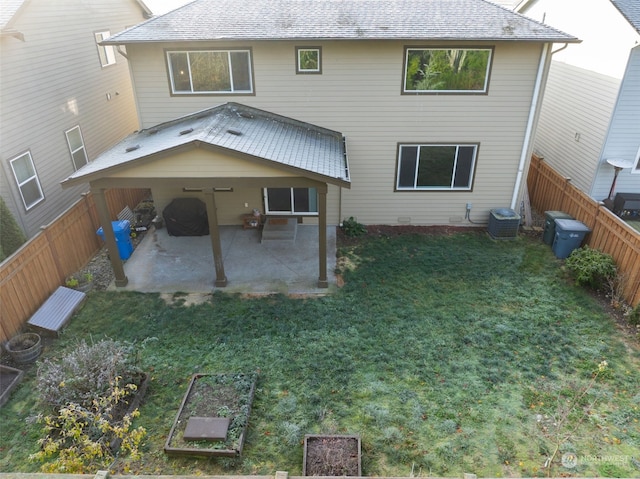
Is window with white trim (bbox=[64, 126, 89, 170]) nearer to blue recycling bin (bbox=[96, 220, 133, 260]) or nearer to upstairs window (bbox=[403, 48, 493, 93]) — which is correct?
blue recycling bin (bbox=[96, 220, 133, 260])

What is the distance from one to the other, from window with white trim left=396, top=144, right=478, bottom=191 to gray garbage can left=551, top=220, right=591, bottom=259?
8.99ft

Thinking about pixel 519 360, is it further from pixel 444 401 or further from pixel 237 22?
pixel 237 22

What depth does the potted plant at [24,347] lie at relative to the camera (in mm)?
8242

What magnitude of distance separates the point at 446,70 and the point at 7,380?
39.5 feet

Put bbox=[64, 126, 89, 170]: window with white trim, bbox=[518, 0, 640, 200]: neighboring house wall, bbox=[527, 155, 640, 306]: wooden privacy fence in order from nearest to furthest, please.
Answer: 1. bbox=[527, 155, 640, 306]: wooden privacy fence
2. bbox=[518, 0, 640, 200]: neighboring house wall
3. bbox=[64, 126, 89, 170]: window with white trim

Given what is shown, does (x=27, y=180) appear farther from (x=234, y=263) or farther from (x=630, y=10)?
(x=630, y=10)

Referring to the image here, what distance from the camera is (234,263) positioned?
11.6 metres

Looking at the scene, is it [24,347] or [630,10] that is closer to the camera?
[24,347]

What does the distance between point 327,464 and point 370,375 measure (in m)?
2.01

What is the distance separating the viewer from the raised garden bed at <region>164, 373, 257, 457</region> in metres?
6.47

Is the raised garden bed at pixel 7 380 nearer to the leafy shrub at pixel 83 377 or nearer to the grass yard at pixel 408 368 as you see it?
the grass yard at pixel 408 368

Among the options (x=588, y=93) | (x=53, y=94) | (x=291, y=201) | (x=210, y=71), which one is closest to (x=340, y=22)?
(x=210, y=71)

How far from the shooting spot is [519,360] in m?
8.23

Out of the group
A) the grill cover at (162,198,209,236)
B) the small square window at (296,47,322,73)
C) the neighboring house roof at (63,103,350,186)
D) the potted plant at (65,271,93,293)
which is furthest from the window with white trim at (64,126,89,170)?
the small square window at (296,47,322,73)
